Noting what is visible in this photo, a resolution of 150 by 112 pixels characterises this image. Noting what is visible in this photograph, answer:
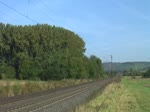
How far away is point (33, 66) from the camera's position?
329 ft

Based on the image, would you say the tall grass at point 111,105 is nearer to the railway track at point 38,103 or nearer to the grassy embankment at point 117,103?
the grassy embankment at point 117,103

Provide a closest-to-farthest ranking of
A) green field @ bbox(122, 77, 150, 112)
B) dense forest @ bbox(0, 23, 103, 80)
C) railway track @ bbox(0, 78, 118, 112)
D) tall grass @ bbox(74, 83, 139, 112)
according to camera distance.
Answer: tall grass @ bbox(74, 83, 139, 112), railway track @ bbox(0, 78, 118, 112), green field @ bbox(122, 77, 150, 112), dense forest @ bbox(0, 23, 103, 80)

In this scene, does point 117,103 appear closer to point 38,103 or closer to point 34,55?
point 38,103

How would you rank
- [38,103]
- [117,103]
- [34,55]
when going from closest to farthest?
[117,103] → [38,103] → [34,55]

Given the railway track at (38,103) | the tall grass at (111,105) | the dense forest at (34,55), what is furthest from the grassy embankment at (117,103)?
the dense forest at (34,55)

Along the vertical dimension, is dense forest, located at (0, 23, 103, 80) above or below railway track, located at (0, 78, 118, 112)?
above

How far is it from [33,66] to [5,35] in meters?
11.4

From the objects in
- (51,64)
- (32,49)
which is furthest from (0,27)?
(51,64)

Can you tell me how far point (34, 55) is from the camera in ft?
342

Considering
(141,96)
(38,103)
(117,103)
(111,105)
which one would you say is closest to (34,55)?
(141,96)

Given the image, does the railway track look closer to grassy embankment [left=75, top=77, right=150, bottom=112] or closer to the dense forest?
grassy embankment [left=75, top=77, right=150, bottom=112]

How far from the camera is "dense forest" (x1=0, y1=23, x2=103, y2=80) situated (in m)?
99.7

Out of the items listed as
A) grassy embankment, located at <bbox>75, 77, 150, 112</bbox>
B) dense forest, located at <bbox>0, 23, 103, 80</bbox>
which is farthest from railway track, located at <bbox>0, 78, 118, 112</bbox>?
dense forest, located at <bbox>0, 23, 103, 80</bbox>

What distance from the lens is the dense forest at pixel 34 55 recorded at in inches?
3925
